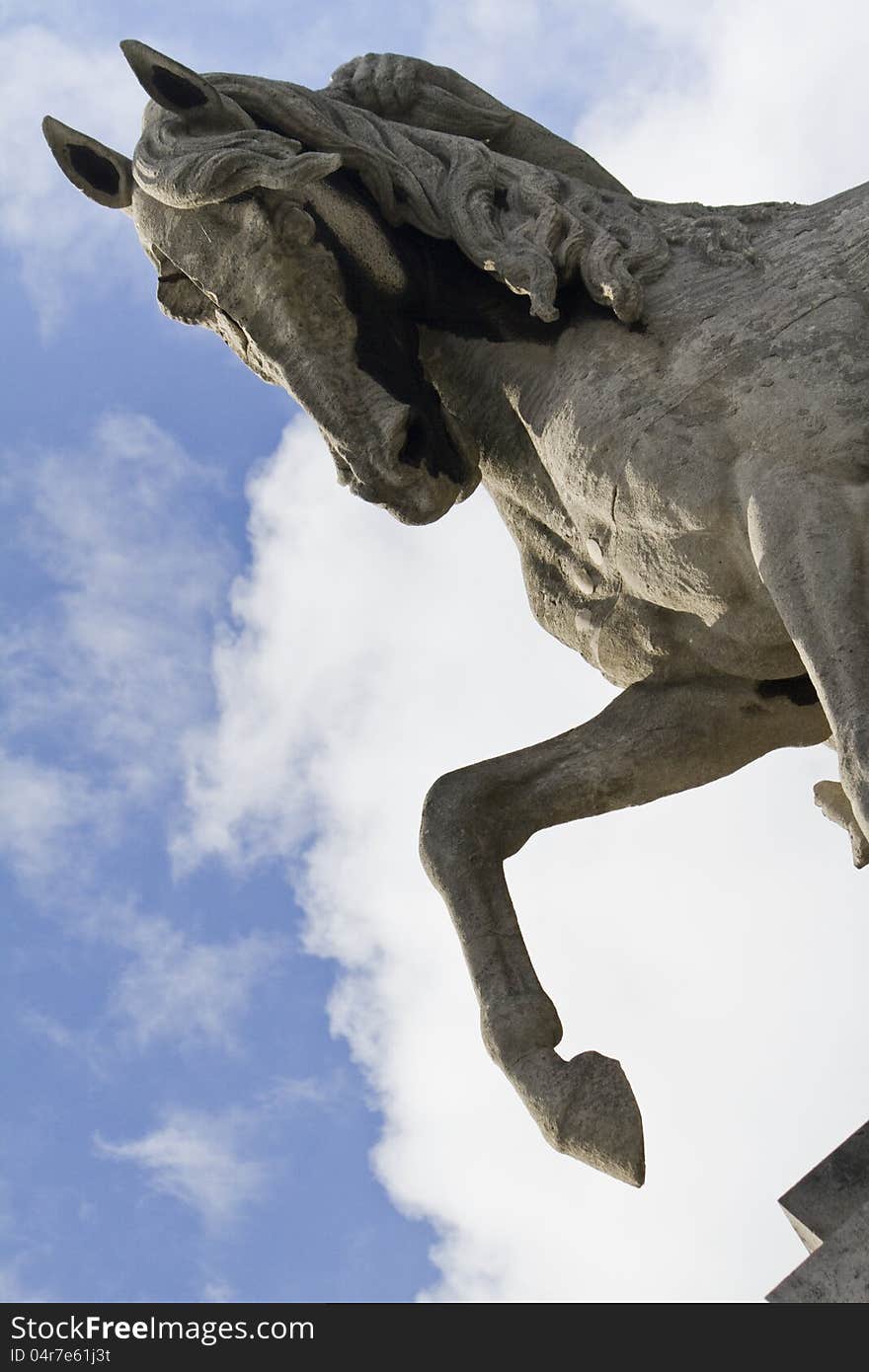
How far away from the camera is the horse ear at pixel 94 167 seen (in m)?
4.69

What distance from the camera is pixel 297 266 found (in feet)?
14.8

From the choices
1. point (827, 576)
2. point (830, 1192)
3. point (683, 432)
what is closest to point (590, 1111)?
point (830, 1192)

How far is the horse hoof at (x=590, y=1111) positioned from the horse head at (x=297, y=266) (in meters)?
1.60

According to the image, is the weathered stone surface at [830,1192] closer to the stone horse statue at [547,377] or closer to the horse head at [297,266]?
the stone horse statue at [547,377]

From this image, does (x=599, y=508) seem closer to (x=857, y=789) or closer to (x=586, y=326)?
(x=586, y=326)

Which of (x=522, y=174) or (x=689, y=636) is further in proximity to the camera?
(x=522, y=174)

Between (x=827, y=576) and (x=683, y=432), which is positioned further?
(x=683, y=432)

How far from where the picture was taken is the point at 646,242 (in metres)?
4.43

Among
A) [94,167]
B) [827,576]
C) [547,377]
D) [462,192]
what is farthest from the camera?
[94,167]

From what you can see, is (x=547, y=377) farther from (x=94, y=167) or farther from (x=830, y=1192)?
(x=830, y=1192)

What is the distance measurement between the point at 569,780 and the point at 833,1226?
1411 mm

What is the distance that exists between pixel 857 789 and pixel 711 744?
1136mm

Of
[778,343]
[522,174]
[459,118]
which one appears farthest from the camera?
[459,118]

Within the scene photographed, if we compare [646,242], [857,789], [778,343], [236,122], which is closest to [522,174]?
[646,242]
